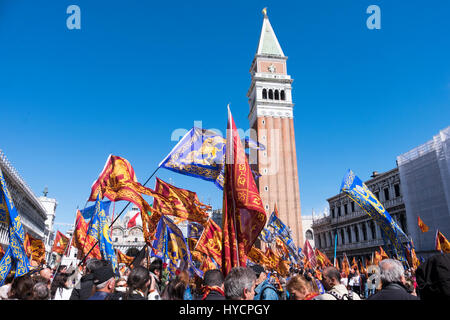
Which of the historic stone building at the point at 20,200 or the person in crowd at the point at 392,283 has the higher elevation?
the historic stone building at the point at 20,200

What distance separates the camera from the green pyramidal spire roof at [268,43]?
5594 cm

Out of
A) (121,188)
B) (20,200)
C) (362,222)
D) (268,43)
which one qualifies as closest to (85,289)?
(121,188)

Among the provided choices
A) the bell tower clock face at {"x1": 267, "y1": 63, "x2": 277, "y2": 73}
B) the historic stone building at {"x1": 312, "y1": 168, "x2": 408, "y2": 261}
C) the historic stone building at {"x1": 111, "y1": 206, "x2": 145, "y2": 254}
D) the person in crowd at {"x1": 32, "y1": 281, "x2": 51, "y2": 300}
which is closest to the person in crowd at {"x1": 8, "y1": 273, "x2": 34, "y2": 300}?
the person in crowd at {"x1": 32, "y1": 281, "x2": 51, "y2": 300}

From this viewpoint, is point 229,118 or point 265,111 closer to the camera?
point 229,118

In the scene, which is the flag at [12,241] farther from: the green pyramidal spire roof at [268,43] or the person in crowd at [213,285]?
the green pyramidal spire roof at [268,43]

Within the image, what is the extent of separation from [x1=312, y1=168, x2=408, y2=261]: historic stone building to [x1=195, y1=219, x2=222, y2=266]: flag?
2388 cm

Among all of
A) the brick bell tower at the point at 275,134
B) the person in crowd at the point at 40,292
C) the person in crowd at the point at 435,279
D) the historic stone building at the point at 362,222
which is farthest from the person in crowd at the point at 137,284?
the brick bell tower at the point at 275,134

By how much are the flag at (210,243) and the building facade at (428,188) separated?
23725mm

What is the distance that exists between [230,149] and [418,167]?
28.4 metres

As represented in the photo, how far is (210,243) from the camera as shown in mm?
7250

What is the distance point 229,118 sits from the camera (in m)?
6.02
